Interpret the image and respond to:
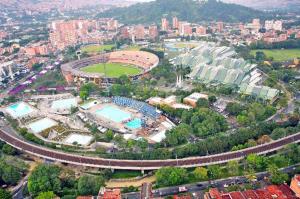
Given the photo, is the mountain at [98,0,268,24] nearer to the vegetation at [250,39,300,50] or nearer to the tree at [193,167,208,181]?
the vegetation at [250,39,300,50]

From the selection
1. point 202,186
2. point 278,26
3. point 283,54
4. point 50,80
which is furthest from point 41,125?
point 278,26

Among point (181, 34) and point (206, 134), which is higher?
point (181, 34)

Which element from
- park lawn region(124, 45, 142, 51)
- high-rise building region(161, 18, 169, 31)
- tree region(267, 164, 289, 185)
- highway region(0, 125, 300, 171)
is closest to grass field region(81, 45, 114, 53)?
park lawn region(124, 45, 142, 51)

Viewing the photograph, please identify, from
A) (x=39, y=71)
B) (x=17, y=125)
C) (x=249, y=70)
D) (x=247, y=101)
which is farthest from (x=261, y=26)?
(x=17, y=125)

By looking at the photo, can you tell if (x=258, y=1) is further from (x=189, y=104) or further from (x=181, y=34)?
(x=189, y=104)

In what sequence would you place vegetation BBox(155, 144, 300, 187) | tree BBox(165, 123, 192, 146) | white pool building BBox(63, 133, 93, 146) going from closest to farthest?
vegetation BBox(155, 144, 300, 187)
tree BBox(165, 123, 192, 146)
white pool building BBox(63, 133, 93, 146)

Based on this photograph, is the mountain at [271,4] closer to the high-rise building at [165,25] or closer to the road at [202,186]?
the high-rise building at [165,25]
